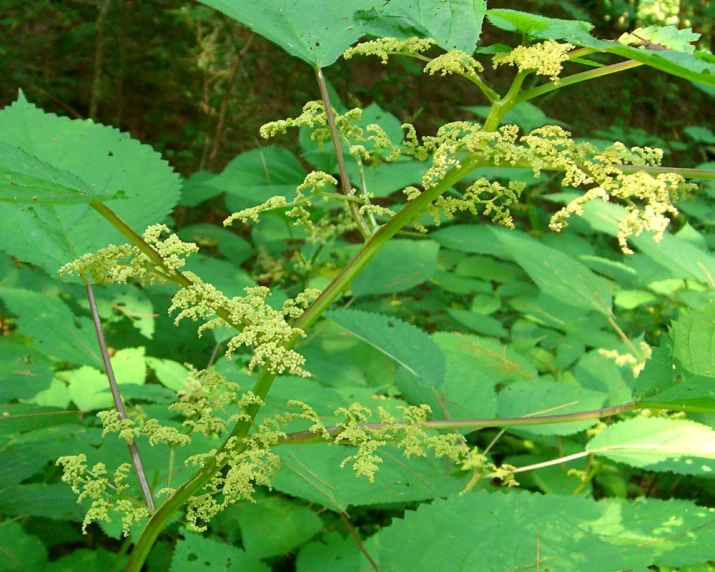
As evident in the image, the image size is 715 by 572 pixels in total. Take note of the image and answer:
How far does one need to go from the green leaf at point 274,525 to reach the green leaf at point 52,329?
57 cm

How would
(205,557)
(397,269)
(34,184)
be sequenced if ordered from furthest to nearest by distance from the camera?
(397,269), (205,557), (34,184)

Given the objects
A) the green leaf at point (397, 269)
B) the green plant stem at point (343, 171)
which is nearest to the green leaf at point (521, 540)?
the green plant stem at point (343, 171)

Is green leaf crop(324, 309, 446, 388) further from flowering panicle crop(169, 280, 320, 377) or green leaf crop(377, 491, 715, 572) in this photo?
flowering panicle crop(169, 280, 320, 377)

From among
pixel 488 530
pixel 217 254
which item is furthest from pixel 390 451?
pixel 217 254

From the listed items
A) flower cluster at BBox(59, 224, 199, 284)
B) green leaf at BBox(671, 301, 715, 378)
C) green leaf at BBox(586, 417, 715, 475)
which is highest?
flower cluster at BBox(59, 224, 199, 284)

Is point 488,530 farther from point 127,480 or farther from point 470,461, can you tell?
point 127,480

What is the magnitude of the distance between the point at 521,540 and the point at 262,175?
6.58ft

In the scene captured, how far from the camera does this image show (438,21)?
2.92 ft

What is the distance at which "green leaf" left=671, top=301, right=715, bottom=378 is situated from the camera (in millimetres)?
1033

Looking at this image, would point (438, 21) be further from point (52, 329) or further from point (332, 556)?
point (52, 329)

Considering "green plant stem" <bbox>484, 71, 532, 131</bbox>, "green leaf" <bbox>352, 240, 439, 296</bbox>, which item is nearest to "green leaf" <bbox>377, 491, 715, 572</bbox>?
"green plant stem" <bbox>484, 71, 532, 131</bbox>

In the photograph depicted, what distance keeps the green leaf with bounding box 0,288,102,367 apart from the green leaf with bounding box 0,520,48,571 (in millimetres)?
415

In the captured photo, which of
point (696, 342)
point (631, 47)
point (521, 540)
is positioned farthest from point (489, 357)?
point (631, 47)

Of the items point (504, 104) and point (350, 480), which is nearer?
point (504, 104)
